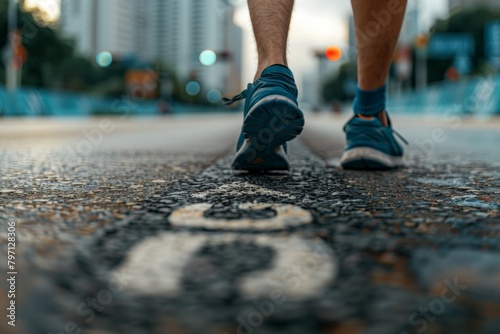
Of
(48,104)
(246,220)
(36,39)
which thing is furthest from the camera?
(36,39)

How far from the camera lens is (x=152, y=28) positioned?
292 feet

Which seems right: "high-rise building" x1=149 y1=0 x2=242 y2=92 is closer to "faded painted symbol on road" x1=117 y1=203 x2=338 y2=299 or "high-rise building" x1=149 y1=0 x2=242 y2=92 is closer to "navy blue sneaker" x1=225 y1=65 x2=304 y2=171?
"navy blue sneaker" x1=225 y1=65 x2=304 y2=171

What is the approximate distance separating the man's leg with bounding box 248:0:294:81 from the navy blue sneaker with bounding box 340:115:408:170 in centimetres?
45

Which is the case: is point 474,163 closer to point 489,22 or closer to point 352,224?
point 352,224

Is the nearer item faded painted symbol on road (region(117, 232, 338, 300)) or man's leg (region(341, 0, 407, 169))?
faded painted symbol on road (region(117, 232, 338, 300))

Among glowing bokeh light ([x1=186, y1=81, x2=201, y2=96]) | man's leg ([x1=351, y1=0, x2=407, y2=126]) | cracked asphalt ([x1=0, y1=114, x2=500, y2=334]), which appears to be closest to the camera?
cracked asphalt ([x1=0, y1=114, x2=500, y2=334])

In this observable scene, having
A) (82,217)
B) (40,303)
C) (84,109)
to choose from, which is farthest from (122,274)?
(84,109)

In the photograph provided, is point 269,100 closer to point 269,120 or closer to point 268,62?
point 269,120

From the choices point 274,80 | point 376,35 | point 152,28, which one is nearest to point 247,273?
point 274,80

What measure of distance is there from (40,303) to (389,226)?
0.51m

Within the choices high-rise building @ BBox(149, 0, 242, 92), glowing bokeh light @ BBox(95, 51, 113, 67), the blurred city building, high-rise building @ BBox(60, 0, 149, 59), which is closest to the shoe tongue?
glowing bokeh light @ BBox(95, 51, 113, 67)

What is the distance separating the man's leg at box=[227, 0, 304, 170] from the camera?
145cm

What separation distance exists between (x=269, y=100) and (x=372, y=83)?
0.64 metres

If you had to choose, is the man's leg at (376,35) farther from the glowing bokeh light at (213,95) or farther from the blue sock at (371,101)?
the glowing bokeh light at (213,95)
